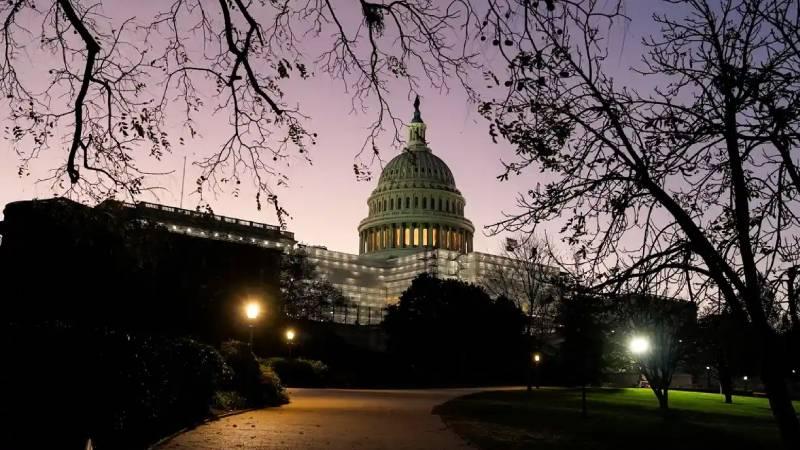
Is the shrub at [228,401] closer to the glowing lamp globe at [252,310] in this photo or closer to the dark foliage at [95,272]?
the glowing lamp globe at [252,310]

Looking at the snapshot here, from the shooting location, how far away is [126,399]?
11586 mm

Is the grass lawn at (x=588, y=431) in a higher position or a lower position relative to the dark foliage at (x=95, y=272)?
lower

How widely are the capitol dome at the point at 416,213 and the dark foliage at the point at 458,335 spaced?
7992 centimetres

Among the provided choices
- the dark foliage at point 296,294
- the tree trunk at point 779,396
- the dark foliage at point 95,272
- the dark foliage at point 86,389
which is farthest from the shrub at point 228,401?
the dark foliage at point 296,294

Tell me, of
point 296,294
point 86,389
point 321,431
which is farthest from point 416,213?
point 86,389

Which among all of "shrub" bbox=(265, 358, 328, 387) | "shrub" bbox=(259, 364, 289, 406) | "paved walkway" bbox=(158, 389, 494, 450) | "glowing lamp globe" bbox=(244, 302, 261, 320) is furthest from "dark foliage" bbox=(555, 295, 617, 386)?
"shrub" bbox=(265, 358, 328, 387)

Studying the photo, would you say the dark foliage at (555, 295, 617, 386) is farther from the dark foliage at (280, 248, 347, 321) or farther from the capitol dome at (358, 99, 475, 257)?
the capitol dome at (358, 99, 475, 257)

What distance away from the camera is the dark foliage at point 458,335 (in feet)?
213

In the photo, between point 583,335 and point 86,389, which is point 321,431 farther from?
point 583,335

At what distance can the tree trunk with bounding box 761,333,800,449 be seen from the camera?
10.3 meters

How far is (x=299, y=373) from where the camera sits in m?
43.5

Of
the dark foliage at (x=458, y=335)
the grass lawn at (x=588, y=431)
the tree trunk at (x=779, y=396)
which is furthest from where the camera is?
the dark foliage at (x=458, y=335)

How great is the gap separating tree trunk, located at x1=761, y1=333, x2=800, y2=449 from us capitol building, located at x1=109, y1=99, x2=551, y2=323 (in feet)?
397

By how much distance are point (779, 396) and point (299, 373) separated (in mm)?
35980
